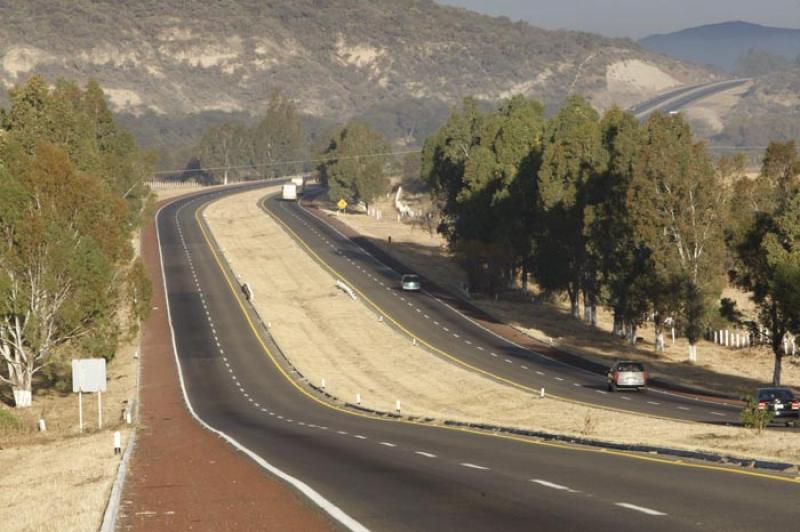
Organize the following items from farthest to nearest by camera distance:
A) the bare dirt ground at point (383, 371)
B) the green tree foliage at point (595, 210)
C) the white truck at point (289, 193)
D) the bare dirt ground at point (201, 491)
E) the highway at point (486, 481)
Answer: the white truck at point (289, 193) → the green tree foliage at point (595, 210) → the bare dirt ground at point (383, 371) → the bare dirt ground at point (201, 491) → the highway at point (486, 481)

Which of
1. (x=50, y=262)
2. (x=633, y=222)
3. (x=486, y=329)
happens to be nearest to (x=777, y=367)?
(x=633, y=222)

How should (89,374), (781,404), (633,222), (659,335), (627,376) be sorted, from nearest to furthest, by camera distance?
(781,404) < (89,374) < (627,376) < (633,222) < (659,335)

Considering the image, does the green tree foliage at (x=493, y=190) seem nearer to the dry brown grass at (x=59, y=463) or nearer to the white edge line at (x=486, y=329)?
the white edge line at (x=486, y=329)

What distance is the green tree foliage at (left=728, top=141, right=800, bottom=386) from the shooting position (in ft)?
186

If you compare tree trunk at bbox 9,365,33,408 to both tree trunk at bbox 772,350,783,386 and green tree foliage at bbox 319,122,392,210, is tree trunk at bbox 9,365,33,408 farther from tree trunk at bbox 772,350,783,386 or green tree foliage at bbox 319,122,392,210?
green tree foliage at bbox 319,122,392,210

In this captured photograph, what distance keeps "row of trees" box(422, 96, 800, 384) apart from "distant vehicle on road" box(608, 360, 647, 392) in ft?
21.7

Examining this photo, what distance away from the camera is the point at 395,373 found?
78812mm

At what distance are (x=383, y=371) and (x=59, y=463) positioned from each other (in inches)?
1732

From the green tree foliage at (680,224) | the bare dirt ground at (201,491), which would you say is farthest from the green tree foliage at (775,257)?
the bare dirt ground at (201,491)

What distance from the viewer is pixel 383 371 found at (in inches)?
A: 3155

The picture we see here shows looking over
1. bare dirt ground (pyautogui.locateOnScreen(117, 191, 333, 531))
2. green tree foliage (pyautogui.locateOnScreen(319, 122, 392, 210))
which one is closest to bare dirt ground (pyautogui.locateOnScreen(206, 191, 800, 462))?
bare dirt ground (pyautogui.locateOnScreen(117, 191, 333, 531))

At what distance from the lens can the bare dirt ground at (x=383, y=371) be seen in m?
36.7

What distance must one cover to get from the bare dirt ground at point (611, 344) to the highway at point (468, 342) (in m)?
2.54

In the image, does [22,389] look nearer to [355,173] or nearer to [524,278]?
[524,278]
